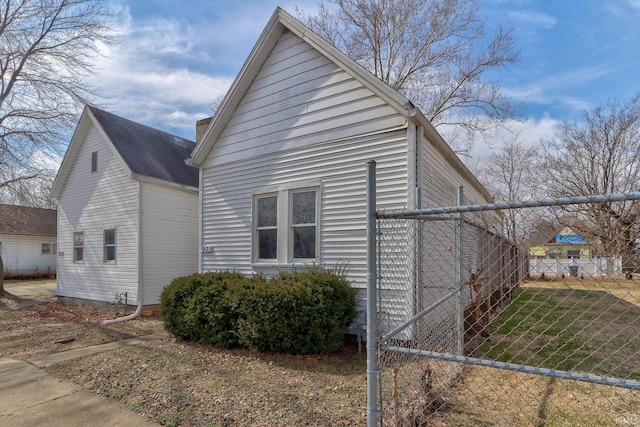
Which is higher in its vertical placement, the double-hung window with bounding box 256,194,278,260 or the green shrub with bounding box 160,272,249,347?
the double-hung window with bounding box 256,194,278,260

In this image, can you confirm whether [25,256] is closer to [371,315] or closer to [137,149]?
[137,149]

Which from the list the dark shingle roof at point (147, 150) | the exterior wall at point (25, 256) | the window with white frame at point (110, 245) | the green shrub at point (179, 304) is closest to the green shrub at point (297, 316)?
the green shrub at point (179, 304)

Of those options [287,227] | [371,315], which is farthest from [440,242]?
[371,315]

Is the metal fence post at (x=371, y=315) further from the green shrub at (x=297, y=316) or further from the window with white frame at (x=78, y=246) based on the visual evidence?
the window with white frame at (x=78, y=246)

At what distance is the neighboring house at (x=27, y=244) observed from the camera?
76.9 feet

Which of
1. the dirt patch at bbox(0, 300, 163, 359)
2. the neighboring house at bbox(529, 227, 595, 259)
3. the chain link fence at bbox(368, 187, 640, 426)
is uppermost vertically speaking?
the neighboring house at bbox(529, 227, 595, 259)

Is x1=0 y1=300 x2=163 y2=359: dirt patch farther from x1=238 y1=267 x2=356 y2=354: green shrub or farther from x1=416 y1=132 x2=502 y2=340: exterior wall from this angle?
x1=416 y1=132 x2=502 y2=340: exterior wall

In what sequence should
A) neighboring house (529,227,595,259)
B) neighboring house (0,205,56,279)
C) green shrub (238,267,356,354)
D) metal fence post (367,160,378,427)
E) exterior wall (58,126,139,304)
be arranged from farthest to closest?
neighboring house (0,205,56,279) → exterior wall (58,126,139,304) → green shrub (238,267,356,354) → neighboring house (529,227,595,259) → metal fence post (367,160,378,427)

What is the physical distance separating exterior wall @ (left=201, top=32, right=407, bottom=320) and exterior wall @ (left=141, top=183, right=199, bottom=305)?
8.96 ft

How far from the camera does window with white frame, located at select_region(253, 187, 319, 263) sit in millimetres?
7316

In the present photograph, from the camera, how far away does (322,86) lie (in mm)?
Answer: 7105

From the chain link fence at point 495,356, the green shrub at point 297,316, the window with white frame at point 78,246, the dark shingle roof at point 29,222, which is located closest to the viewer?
the chain link fence at point 495,356

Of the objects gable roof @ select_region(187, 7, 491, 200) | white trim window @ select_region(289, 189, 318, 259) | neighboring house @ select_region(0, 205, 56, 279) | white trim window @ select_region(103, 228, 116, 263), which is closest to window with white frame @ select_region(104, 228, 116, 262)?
white trim window @ select_region(103, 228, 116, 263)

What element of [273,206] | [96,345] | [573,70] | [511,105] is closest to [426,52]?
[511,105]
